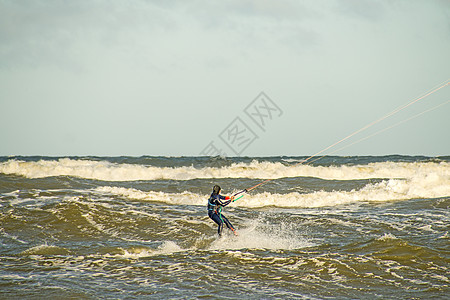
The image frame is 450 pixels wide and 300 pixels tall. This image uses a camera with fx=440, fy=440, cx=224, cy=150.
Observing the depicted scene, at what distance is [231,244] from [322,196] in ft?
26.9

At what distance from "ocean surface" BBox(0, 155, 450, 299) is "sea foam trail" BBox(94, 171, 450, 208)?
0.17 ft

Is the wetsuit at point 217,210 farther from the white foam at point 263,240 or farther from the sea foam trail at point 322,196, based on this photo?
the sea foam trail at point 322,196

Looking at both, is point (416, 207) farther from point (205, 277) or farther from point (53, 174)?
point (53, 174)

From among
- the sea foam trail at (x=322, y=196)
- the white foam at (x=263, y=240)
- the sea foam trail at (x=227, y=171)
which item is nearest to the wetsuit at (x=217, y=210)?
the white foam at (x=263, y=240)

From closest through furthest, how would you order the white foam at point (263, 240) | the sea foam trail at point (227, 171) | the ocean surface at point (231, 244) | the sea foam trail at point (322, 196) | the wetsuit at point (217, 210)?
the ocean surface at point (231, 244)
the white foam at point (263, 240)
the wetsuit at point (217, 210)
the sea foam trail at point (322, 196)
the sea foam trail at point (227, 171)

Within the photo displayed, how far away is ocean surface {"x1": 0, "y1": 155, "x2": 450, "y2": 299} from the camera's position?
7637 mm

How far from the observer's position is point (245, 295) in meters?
7.20

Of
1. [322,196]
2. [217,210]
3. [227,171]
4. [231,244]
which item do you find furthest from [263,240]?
[227,171]

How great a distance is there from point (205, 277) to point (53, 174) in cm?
2191

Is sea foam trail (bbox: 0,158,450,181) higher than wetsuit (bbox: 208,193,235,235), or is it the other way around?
sea foam trail (bbox: 0,158,450,181)

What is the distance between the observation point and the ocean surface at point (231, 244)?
7.64m

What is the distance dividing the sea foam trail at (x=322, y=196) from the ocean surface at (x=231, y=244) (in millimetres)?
53

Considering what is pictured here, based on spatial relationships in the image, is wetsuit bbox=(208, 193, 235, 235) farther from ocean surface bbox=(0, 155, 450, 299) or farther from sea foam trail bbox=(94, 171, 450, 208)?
sea foam trail bbox=(94, 171, 450, 208)

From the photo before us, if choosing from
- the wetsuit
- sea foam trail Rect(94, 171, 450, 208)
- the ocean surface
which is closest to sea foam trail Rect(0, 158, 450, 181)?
the ocean surface
